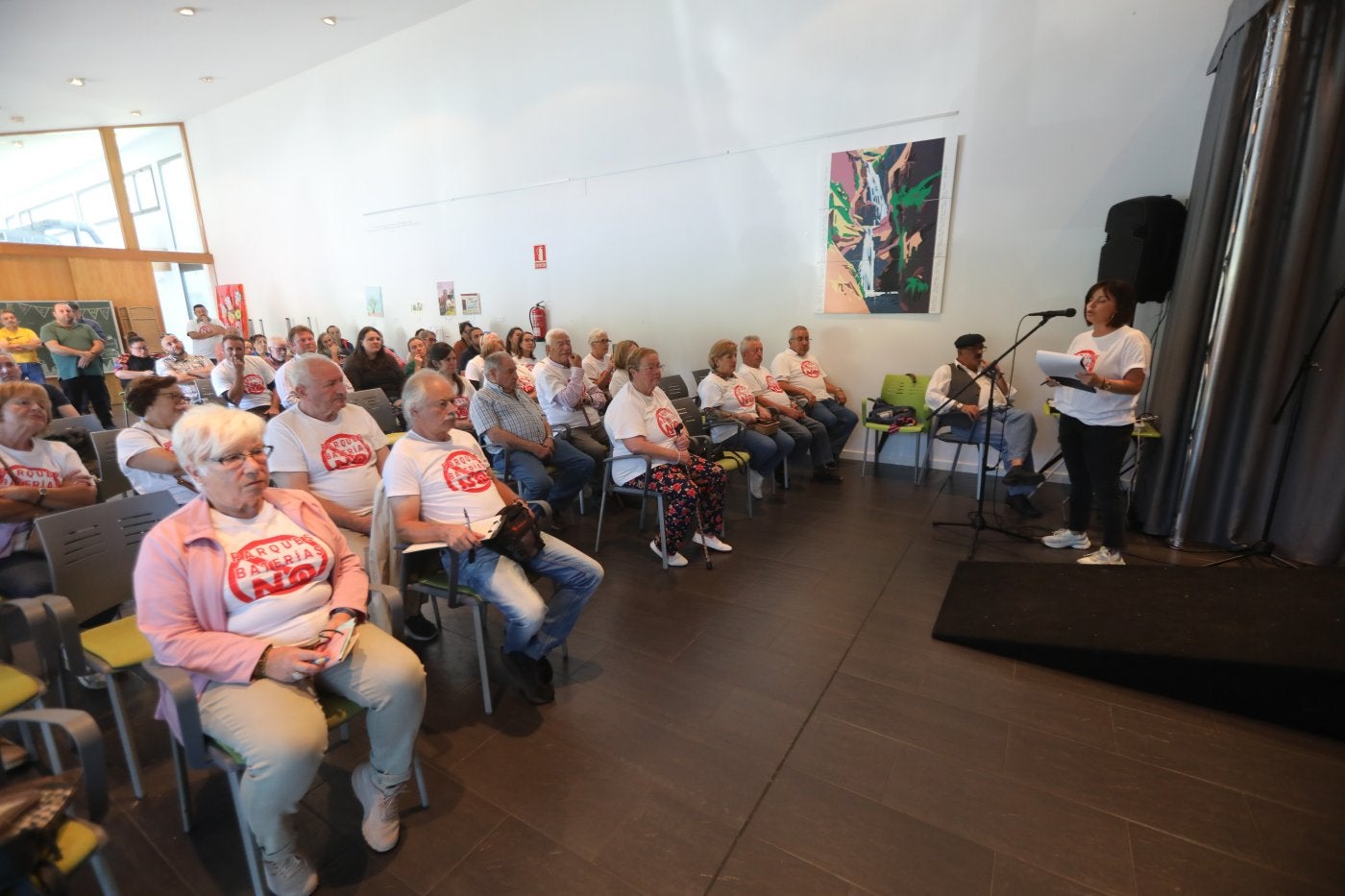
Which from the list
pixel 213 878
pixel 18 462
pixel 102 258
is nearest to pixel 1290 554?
pixel 213 878

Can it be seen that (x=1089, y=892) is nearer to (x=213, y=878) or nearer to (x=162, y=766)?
(x=213, y=878)

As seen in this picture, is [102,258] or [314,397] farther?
[102,258]

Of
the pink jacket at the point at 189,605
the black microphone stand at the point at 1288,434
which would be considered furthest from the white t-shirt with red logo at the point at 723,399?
the pink jacket at the point at 189,605

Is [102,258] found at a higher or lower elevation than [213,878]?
higher

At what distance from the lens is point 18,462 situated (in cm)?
229

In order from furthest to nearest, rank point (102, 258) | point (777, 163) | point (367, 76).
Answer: point (102, 258)
point (367, 76)
point (777, 163)

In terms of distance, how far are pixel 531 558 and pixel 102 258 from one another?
12.1 meters

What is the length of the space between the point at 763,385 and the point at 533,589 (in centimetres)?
300

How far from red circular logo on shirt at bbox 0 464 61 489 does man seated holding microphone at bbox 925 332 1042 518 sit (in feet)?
15.8

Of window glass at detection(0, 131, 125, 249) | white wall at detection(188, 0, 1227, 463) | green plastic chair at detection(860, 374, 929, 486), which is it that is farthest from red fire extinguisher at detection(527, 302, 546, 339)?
window glass at detection(0, 131, 125, 249)

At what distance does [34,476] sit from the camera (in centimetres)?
231

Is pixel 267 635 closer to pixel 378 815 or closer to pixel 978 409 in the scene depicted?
pixel 378 815

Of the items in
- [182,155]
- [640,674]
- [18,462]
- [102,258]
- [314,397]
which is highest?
[182,155]

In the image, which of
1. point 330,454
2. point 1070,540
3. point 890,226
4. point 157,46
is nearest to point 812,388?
point 890,226
